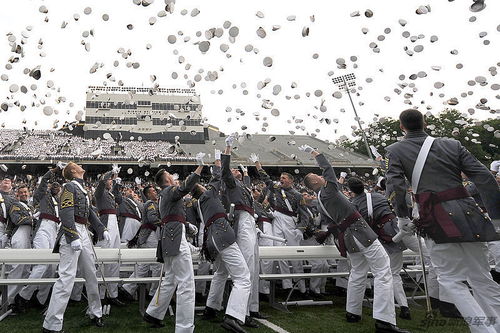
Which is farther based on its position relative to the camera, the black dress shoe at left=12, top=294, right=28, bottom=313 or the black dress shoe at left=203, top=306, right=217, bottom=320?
the black dress shoe at left=12, top=294, right=28, bottom=313

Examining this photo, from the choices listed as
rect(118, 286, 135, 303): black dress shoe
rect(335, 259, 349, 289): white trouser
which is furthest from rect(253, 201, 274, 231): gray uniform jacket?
rect(118, 286, 135, 303): black dress shoe

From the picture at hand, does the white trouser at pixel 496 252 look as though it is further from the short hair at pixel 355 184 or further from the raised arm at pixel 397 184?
the raised arm at pixel 397 184

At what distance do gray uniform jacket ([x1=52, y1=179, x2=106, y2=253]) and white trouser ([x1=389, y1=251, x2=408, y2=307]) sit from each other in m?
4.41

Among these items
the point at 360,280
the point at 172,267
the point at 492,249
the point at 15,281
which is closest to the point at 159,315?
the point at 172,267

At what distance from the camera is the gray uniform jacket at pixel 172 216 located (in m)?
4.94

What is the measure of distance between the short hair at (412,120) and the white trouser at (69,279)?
4198 millimetres

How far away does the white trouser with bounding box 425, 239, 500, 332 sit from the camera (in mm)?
3385

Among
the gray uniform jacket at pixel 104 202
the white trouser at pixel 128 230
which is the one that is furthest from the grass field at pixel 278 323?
the white trouser at pixel 128 230

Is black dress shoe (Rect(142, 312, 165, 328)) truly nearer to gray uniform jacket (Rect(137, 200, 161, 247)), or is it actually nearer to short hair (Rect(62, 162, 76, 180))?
short hair (Rect(62, 162, 76, 180))

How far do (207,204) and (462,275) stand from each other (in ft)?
10.7

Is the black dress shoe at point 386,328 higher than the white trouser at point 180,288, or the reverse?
the white trouser at point 180,288

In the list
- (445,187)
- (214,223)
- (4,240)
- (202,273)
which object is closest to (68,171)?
(214,223)

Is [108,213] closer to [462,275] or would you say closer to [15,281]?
[15,281]

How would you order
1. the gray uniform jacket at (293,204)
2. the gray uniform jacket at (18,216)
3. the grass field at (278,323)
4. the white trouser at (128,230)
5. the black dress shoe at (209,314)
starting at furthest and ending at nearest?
1. the white trouser at (128,230)
2. the gray uniform jacket at (293,204)
3. the gray uniform jacket at (18,216)
4. the black dress shoe at (209,314)
5. the grass field at (278,323)
